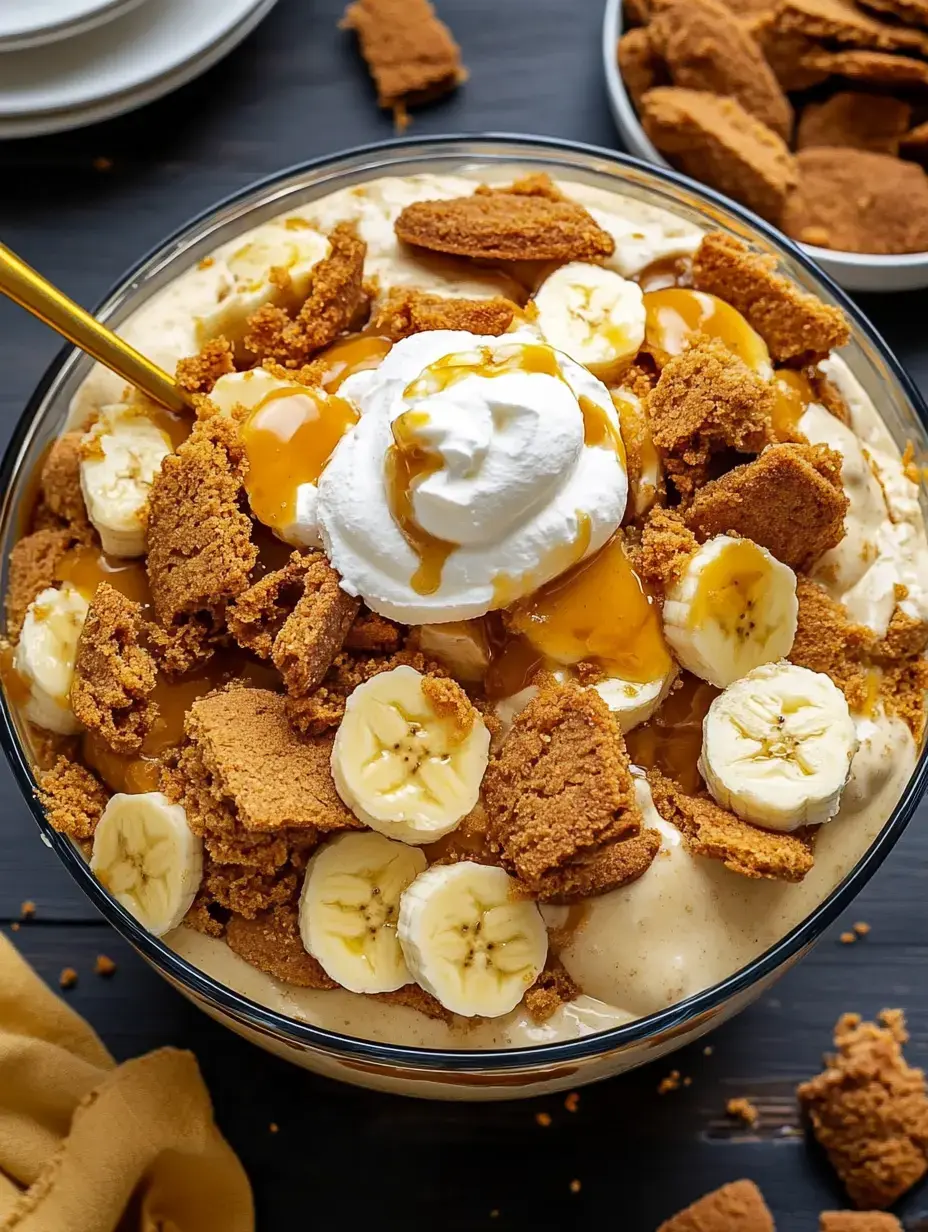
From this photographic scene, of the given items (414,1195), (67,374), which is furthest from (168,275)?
(414,1195)

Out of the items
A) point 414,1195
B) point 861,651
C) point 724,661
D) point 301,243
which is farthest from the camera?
point 414,1195

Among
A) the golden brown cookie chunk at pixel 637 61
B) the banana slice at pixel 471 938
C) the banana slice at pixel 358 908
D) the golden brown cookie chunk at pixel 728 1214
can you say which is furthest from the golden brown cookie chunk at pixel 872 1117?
the golden brown cookie chunk at pixel 637 61

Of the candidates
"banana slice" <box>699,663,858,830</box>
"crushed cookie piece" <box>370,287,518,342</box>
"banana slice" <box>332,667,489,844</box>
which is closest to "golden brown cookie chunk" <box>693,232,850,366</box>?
"crushed cookie piece" <box>370,287,518,342</box>

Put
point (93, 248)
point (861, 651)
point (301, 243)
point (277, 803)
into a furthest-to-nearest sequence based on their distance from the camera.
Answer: point (93, 248), point (301, 243), point (861, 651), point (277, 803)

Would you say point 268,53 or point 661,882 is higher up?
point 268,53

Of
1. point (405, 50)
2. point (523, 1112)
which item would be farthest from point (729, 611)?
point (405, 50)

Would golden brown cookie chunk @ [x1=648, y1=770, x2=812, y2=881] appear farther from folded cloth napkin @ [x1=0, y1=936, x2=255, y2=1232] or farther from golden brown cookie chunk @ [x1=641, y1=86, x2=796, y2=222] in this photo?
golden brown cookie chunk @ [x1=641, y1=86, x2=796, y2=222]

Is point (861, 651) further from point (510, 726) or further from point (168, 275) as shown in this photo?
point (168, 275)

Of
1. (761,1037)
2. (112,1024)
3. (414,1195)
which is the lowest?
(414,1195)
